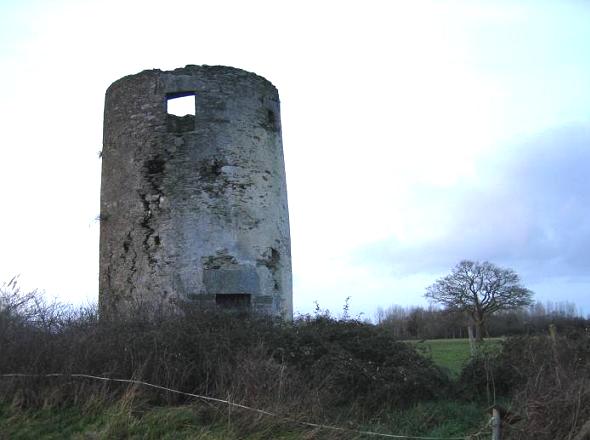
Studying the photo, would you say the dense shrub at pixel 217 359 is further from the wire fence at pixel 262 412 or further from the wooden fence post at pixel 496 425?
the wooden fence post at pixel 496 425

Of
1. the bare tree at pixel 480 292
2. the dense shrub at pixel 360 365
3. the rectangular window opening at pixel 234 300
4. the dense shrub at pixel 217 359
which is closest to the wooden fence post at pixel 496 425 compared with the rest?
the dense shrub at pixel 217 359

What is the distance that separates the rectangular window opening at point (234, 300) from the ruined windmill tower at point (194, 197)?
23 millimetres

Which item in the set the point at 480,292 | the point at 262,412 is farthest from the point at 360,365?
the point at 480,292

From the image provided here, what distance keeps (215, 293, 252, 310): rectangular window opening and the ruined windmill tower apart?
23mm

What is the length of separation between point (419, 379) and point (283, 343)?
2078 mm

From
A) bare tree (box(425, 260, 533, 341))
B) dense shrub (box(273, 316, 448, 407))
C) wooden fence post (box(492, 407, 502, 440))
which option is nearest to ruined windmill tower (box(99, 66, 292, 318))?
dense shrub (box(273, 316, 448, 407))

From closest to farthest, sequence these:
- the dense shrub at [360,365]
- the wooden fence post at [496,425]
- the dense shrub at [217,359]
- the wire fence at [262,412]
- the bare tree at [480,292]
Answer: the wooden fence post at [496,425]
the wire fence at [262,412]
the dense shrub at [217,359]
the dense shrub at [360,365]
the bare tree at [480,292]

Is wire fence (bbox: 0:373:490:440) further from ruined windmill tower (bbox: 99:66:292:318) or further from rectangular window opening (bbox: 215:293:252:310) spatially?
rectangular window opening (bbox: 215:293:252:310)

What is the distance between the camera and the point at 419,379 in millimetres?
8969

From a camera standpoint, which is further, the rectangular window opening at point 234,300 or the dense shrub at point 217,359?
the rectangular window opening at point 234,300

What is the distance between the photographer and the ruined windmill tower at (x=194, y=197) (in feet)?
37.4

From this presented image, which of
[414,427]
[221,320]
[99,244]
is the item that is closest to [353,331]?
[221,320]

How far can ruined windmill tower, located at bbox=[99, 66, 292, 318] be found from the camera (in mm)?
11406

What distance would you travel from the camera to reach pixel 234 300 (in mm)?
11539
